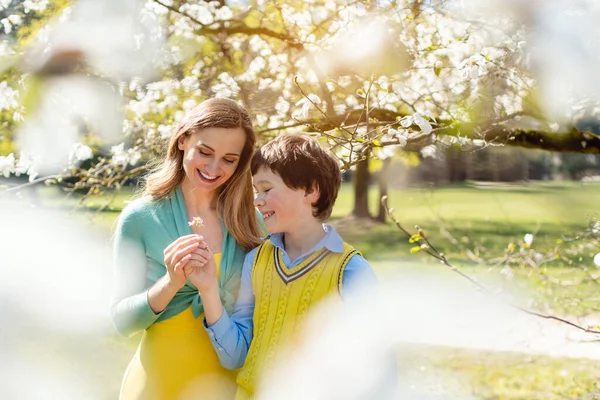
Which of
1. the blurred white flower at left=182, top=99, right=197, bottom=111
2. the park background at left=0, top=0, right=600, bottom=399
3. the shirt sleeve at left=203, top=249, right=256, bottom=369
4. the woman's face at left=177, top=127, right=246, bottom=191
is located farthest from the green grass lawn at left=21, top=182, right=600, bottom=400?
the shirt sleeve at left=203, top=249, right=256, bottom=369

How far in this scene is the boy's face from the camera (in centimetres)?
150

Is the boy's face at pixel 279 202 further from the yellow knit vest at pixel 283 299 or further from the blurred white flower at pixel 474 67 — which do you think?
the blurred white flower at pixel 474 67

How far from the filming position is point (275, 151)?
153 cm

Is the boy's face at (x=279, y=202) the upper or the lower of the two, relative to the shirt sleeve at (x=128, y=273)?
upper

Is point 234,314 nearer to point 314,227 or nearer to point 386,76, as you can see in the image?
point 314,227

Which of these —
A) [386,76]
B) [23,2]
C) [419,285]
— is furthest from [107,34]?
[419,285]

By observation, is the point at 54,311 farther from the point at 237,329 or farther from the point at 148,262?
the point at 237,329

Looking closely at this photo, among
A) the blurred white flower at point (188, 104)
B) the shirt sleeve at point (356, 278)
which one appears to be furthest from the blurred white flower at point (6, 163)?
the shirt sleeve at point (356, 278)

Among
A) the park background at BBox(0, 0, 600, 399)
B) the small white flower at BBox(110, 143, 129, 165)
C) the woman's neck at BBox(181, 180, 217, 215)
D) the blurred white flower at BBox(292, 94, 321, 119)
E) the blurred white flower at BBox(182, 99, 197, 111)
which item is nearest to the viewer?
the woman's neck at BBox(181, 180, 217, 215)

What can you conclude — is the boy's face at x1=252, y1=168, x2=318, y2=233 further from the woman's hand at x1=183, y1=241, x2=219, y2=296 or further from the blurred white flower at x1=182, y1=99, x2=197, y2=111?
the blurred white flower at x1=182, y1=99, x2=197, y2=111

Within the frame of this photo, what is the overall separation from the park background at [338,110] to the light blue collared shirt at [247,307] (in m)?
0.19

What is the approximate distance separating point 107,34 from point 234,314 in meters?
3.73

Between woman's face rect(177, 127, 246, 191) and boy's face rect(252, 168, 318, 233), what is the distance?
17 cm

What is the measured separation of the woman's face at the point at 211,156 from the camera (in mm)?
1668
